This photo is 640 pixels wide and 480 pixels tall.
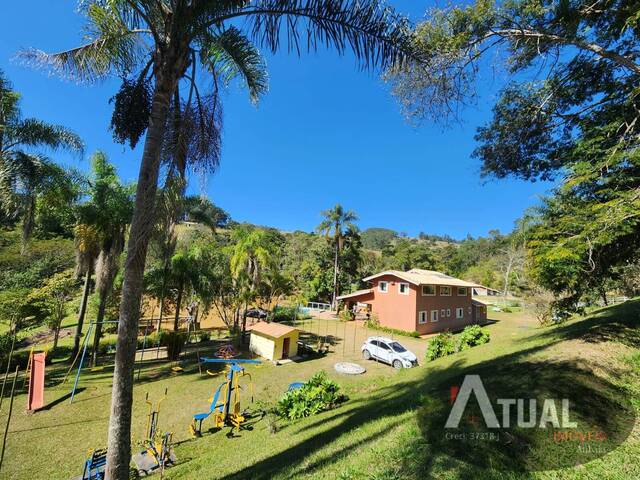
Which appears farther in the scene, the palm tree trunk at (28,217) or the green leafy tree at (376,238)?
the green leafy tree at (376,238)

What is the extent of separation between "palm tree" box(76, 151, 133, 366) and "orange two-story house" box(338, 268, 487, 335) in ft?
66.3

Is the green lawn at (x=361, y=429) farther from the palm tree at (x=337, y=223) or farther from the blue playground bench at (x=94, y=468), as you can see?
the palm tree at (x=337, y=223)

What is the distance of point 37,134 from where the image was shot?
30.7ft

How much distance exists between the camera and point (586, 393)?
15.7 ft

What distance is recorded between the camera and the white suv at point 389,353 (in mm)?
14375

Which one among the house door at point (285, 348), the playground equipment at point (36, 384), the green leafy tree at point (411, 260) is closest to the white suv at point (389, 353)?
the house door at point (285, 348)

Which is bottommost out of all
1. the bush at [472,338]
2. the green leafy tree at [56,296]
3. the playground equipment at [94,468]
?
the playground equipment at [94,468]

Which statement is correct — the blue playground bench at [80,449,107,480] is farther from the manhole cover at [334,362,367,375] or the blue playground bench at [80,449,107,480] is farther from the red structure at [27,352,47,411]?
the manhole cover at [334,362,367,375]

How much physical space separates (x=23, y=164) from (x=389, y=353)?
655 inches

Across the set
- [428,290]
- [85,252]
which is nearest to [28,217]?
[85,252]

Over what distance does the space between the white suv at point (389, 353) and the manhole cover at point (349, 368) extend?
5.11 ft

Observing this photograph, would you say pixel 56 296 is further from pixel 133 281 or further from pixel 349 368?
pixel 133 281

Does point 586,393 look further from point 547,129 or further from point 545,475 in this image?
point 547,129

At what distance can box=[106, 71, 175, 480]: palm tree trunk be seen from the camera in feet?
11.9
